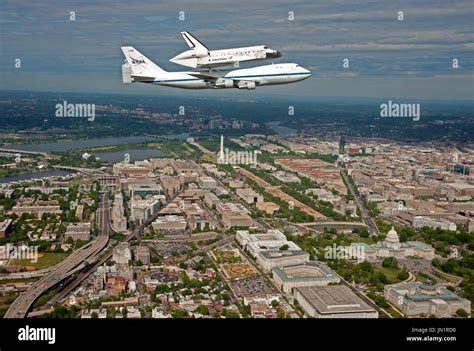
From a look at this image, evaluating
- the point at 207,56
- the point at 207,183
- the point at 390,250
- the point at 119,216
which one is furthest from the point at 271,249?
the point at 207,56

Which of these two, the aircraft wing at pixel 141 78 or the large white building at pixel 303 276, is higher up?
the aircraft wing at pixel 141 78

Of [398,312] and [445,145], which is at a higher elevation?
[445,145]

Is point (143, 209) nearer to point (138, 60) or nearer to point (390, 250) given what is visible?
point (390, 250)

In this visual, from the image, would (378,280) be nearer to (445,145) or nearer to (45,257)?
(45,257)

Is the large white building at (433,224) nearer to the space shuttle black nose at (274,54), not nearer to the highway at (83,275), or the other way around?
the highway at (83,275)

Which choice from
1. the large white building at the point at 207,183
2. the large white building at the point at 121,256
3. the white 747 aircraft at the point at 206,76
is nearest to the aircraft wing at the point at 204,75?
the white 747 aircraft at the point at 206,76

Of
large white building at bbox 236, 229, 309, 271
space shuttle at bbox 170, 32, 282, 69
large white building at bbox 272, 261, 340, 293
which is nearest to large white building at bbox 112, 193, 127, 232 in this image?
large white building at bbox 236, 229, 309, 271
